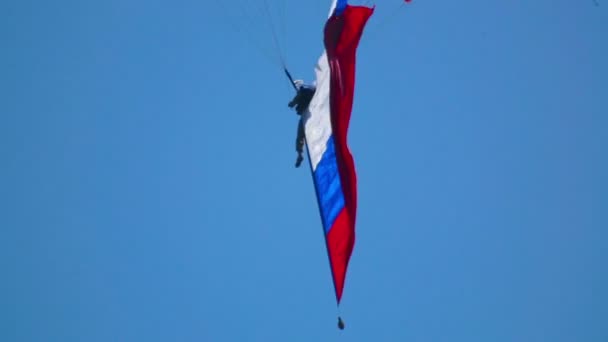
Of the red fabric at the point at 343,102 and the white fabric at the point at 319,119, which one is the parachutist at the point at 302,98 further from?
the red fabric at the point at 343,102

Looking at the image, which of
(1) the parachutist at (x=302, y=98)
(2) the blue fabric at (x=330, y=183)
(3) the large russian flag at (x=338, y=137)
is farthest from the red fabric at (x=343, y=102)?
(1) the parachutist at (x=302, y=98)

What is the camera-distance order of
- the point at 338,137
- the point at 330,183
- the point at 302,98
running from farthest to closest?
the point at 302,98 → the point at 330,183 → the point at 338,137

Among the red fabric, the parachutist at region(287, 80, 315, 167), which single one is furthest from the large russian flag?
the parachutist at region(287, 80, 315, 167)

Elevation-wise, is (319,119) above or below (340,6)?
below

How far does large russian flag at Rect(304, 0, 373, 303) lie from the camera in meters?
9.56

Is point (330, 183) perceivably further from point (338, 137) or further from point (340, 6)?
point (340, 6)

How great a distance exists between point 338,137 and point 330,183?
74 cm

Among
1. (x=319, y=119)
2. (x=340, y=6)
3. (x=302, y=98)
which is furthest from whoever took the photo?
(x=302, y=98)

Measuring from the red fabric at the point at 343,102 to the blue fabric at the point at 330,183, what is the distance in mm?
113

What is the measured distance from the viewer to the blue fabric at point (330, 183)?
9.76 metres

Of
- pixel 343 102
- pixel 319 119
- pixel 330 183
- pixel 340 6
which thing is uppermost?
pixel 340 6

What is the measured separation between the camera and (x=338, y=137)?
9.67 m

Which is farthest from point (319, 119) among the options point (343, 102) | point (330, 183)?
point (330, 183)

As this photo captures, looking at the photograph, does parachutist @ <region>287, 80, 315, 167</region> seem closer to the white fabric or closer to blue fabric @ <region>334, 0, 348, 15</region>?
the white fabric
